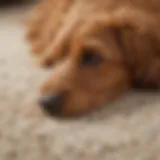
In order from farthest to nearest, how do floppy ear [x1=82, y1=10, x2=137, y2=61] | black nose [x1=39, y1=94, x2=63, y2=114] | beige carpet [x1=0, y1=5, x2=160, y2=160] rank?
floppy ear [x1=82, y1=10, x2=137, y2=61]
black nose [x1=39, y1=94, x2=63, y2=114]
beige carpet [x1=0, y1=5, x2=160, y2=160]

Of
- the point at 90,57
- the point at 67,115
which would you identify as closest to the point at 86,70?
the point at 90,57

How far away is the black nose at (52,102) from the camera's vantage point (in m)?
1.28

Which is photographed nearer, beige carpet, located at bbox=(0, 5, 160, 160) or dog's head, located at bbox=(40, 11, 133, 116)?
beige carpet, located at bbox=(0, 5, 160, 160)

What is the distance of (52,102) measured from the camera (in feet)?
4.20

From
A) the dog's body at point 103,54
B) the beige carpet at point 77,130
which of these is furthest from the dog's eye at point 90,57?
the beige carpet at point 77,130

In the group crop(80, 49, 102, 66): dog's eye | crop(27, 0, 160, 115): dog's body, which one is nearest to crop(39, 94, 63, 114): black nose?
crop(27, 0, 160, 115): dog's body

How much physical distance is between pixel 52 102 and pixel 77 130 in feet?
0.37

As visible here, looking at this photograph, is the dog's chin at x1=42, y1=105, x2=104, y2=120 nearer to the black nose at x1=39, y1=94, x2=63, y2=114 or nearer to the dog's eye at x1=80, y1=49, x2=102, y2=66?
the black nose at x1=39, y1=94, x2=63, y2=114

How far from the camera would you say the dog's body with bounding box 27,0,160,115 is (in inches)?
51.6

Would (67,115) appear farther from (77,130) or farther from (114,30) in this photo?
(114,30)

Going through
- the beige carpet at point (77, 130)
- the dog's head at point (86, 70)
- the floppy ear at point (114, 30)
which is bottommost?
the beige carpet at point (77, 130)

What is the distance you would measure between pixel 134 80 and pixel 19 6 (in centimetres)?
102

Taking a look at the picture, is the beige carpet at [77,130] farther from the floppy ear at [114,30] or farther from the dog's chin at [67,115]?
the floppy ear at [114,30]

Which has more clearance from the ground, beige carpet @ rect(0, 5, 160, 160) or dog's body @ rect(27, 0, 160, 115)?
dog's body @ rect(27, 0, 160, 115)
